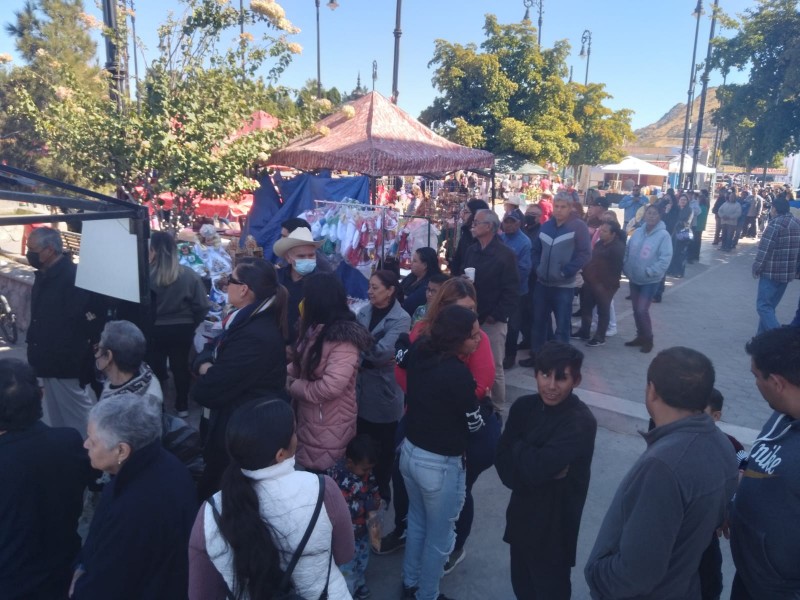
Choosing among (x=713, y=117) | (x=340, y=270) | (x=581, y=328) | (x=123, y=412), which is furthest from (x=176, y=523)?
(x=713, y=117)

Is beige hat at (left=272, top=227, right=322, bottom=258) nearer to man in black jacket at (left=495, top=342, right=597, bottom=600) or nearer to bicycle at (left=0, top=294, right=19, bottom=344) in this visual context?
man in black jacket at (left=495, top=342, right=597, bottom=600)

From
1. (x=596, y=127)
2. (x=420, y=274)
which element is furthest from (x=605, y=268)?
(x=596, y=127)

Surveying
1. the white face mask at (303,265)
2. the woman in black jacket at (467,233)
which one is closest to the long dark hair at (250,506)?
the white face mask at (303,265)

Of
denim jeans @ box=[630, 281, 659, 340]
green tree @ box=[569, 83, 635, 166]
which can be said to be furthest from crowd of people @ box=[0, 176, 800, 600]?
green tree @ box=[569, 83, 635, 166]

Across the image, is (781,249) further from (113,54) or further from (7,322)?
(7,322)

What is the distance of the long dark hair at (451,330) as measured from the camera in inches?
108

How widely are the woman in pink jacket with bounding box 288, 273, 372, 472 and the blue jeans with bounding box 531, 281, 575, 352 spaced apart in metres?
3.71

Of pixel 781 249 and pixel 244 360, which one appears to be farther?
pixel 781 249

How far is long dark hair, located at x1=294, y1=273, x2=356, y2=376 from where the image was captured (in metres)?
3.14

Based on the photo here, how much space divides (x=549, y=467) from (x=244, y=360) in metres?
1.51

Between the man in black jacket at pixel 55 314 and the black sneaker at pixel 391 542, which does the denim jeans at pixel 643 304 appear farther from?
the man in black jacket at pixel 55 314

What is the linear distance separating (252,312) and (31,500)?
1232 mm

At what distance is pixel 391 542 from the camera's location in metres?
3.67

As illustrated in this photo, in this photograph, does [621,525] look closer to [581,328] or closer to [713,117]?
[581,328]
